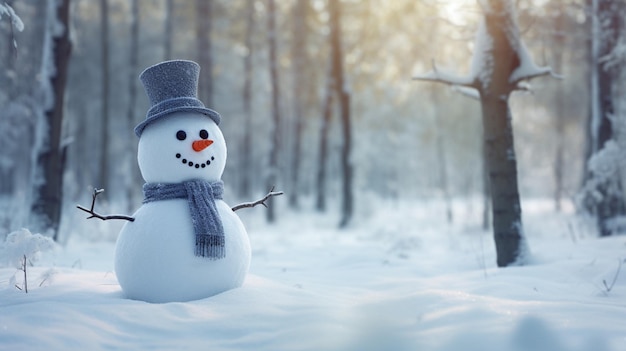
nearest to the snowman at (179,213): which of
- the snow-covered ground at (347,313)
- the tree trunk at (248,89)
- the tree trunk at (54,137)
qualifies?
the snow-covered ground at (347,313)

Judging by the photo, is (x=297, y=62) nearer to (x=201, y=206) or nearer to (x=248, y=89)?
(x=248, y=89)

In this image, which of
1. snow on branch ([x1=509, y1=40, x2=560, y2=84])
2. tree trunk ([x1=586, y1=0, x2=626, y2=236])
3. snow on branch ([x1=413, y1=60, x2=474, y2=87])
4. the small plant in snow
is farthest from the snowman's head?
tree trunk ([x1=586, y1=0, x2=626, y2=236])

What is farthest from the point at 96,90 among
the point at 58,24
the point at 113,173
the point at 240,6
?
the point at 58,24

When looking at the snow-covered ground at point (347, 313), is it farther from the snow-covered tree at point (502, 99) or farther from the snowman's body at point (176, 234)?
the snow-covered tree at point (502, 99)

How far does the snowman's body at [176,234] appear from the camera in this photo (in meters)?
3.90

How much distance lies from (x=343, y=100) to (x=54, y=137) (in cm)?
819

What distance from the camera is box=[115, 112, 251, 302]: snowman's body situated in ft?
12.8

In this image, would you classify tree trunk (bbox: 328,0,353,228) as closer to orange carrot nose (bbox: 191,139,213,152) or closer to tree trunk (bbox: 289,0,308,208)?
tree trunk (bbox: 289,0,308,208)

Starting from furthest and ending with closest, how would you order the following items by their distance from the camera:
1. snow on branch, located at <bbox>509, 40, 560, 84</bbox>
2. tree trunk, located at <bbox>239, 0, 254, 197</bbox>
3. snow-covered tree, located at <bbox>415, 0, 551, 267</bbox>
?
1. tree trunk, located at <bbox>239, 0, 254, 197</bbox>
2. snow-covered tree, located at <bbox>415, 0, 551, 267</bbox>
3. snow on branch, located at <bbox>509, 40, 560, 84</bbox>

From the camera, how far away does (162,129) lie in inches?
166

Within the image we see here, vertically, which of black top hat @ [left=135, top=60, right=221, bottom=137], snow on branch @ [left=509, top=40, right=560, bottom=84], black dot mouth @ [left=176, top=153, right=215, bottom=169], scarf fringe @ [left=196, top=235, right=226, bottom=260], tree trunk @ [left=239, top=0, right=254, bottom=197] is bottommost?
scarf fringe @ [left=196, top=235, right=226, bottom=260]

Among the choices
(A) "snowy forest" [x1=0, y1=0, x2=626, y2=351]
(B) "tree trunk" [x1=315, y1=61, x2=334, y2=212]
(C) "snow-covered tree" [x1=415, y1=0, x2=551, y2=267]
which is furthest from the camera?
(B) "tree trunk" [x1=315, y1=61, x2=334, y2=212]

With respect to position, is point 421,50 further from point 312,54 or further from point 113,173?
point 113,173

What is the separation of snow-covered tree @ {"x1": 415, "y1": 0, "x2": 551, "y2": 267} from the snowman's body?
2938 mm
